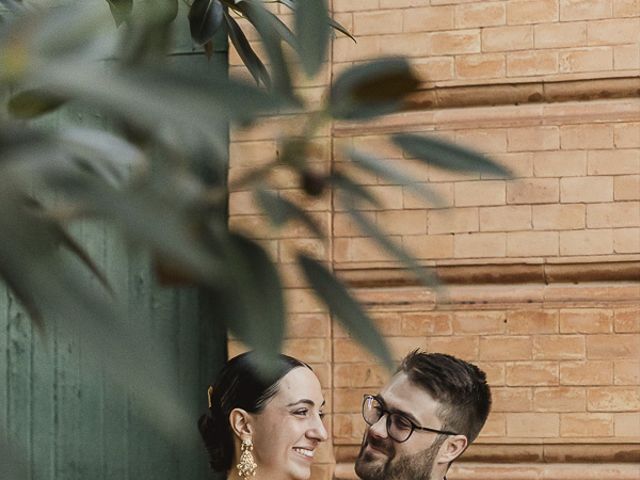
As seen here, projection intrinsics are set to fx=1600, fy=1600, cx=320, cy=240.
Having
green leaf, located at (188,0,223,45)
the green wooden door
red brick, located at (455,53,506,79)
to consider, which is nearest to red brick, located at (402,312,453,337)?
red brick, located at (455,53,506,79)

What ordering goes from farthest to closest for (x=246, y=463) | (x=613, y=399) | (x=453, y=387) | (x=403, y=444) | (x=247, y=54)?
(x=613, y=399)
(x=453, y=387)
(x=403, y=444)
(x=246, y=463)
(x=247, y=54)

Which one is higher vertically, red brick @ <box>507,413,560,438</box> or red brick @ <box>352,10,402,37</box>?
red brick @ <box>352,10,402,37</box>

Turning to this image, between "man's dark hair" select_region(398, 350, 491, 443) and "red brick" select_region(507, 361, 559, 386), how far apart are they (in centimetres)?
52

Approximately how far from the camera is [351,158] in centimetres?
56

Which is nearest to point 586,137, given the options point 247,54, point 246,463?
point 246,463

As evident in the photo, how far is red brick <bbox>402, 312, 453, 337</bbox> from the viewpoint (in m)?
4.98

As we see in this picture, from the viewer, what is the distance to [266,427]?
164 inches

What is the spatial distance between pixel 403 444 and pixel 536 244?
3.43 feet

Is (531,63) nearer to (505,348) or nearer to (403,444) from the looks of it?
(505,348)

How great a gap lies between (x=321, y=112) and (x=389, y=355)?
0.28ft

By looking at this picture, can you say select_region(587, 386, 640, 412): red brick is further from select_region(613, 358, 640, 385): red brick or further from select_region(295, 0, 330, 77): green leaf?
select_region(295, 0, 330, 77): green leaf

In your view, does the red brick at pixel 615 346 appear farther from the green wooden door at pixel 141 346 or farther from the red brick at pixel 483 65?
the green wooden door at pixel 141 346

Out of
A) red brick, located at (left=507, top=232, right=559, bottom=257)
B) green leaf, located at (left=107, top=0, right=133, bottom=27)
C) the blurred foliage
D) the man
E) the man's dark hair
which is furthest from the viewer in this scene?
red brick, located at (left=507, top=232, right=559, bottom=257)

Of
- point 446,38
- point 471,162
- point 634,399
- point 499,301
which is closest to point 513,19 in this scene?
point 446,38
